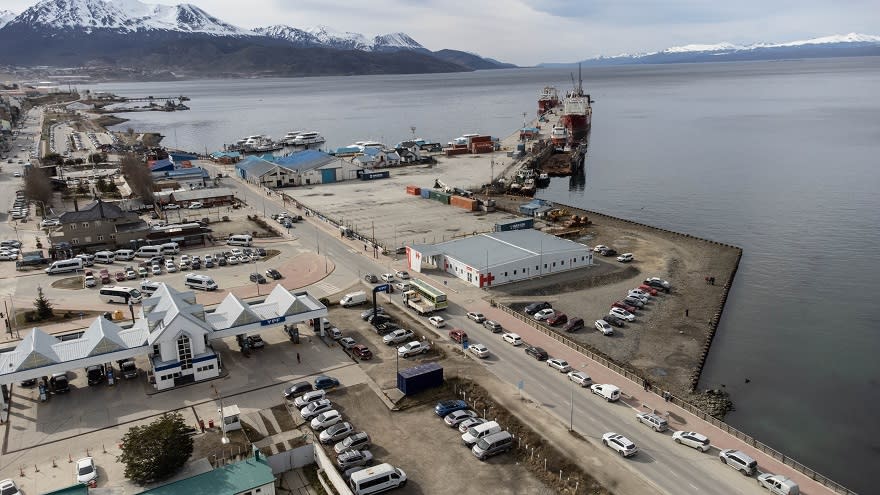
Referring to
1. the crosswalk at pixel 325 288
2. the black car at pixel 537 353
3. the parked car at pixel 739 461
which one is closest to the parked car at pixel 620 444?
the parked car at pixel 739 461

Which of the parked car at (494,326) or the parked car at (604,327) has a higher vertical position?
the parked car at (494,326)

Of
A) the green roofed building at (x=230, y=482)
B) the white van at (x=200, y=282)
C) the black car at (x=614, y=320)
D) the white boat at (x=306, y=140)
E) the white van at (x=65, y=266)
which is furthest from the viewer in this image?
the white boat at (x=306, y=140)

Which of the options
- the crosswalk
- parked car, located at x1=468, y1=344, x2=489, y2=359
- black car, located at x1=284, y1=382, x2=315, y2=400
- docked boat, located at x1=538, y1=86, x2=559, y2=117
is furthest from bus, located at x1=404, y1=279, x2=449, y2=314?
docked boat, located at x1=538, y1=86, x2=559, y2=117

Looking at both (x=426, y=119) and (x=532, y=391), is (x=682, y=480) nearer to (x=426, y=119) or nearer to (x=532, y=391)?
(x=532, y=391)

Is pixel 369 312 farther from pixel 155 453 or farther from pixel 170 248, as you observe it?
pixel 170 248

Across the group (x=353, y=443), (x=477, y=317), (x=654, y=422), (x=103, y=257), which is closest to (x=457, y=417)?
(x=353, y=443)

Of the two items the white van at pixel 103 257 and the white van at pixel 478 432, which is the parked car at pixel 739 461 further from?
the white van at pixel 103 257

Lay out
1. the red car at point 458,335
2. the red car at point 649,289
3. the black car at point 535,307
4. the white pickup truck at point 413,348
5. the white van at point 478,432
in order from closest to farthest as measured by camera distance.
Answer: the white van at point 478,432 < the white pickup truck at point 413,348 < the red car at point 458,335 < the black car at point 535,307 < the red car at point 649,289

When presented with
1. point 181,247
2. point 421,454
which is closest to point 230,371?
point 421,454
